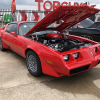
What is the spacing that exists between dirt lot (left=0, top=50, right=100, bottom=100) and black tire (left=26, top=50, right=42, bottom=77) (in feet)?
0.50

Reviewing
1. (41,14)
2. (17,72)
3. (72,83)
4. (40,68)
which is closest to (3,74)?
(17,72)

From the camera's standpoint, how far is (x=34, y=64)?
268 centimetres

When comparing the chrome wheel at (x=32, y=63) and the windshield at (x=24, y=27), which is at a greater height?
the windshield at (x=24, y=27)

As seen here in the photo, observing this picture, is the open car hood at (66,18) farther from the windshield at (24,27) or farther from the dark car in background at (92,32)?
the dark car in background at (92,32)

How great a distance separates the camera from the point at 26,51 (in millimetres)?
2963

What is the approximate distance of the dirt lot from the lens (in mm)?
2021

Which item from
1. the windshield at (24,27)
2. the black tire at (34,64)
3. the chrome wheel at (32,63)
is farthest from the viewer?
the windshield at (24,27)

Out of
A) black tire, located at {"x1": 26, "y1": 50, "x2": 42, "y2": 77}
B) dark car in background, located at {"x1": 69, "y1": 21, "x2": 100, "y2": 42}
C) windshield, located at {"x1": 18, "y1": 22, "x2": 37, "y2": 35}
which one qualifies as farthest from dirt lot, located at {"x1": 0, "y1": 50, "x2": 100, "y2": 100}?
dark car in background, located at {"x1": 69, "y1": 21, "x2": 100, "y2": 42}

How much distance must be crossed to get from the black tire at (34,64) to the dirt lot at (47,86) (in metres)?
0.15

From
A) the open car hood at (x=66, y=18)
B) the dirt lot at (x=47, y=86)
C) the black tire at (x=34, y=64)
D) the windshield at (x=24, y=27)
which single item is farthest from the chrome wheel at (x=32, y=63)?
the windshield at (x=24, y=27)

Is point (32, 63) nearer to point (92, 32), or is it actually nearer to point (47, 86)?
point (47, 86)

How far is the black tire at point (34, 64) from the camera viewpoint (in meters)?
2.46

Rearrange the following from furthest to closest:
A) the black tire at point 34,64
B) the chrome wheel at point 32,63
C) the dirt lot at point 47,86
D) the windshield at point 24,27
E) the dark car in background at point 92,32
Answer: the dark car in background at point 92,32 → the windshield at point 24,27 → the chrome wheel at point 32,63 → the black tire at point 34,64 → the dirt lot at point 47,86

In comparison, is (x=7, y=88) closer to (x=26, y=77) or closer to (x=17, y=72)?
(x=26, y=77)
